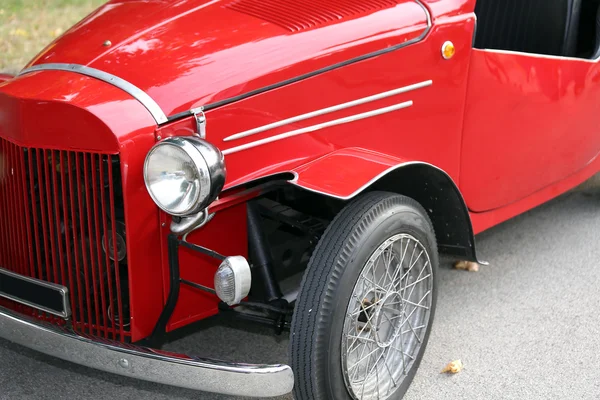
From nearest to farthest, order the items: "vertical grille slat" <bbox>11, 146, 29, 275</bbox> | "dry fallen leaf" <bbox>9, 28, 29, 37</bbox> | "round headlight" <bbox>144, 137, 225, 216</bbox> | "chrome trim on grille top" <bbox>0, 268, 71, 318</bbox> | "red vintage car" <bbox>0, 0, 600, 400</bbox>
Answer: "round headlight" <bbox>144, 137, 225, 216</bbox> < "red vintage car" <bbox>0, 0, 600, 400</bbox> < "chrome trim on grille top" <bbox>0, 268, 71, 318</bbox> < "vertical grille slat" <bbox>11, 146, 29, 275</bbox> < "dry fallen leaf" <bbox>9, 28, 29, 37</bbox>

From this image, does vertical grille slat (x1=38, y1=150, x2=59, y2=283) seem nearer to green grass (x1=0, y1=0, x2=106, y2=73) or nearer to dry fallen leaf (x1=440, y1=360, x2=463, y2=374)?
dry fallen leaf (x1=440, y1=360, x2=463, y2=374)

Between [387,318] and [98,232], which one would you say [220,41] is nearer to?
[98,232]

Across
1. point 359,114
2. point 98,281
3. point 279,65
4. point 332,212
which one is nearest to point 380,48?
point 359,114

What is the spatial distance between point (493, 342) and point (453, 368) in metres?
0.32

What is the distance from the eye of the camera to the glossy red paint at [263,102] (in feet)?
7.61

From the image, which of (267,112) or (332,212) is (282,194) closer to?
(332,212)

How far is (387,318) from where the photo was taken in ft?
8.91

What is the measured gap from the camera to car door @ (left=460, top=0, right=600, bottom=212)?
123 inches

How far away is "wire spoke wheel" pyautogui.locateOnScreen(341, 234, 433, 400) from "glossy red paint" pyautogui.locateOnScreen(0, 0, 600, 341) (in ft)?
1.05

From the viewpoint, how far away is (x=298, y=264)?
301cm

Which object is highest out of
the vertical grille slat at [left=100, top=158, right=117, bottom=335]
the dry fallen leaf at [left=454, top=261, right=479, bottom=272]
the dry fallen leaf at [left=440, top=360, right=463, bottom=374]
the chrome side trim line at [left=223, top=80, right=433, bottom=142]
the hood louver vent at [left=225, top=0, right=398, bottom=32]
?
the hood louver vent at [left=225, top=0, right=398, bottom=32]

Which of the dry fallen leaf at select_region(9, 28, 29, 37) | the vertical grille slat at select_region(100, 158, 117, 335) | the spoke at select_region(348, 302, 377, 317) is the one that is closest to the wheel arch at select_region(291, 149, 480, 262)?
the spoke at select_region(348, 302, 377, 317)

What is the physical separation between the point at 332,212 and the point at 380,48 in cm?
62

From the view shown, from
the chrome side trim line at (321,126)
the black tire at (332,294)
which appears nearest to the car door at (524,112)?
the chrome side trim line at (321,126)
